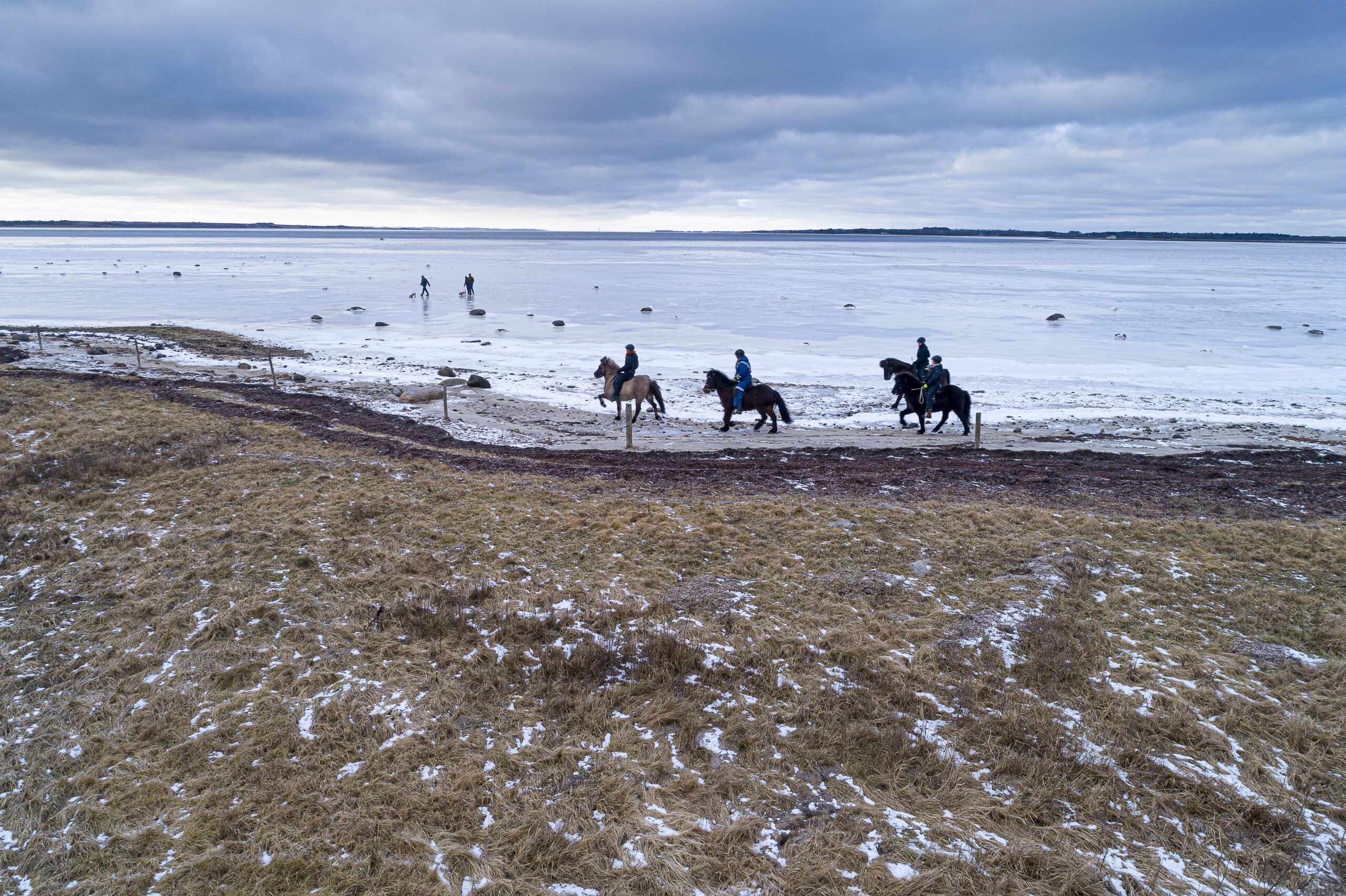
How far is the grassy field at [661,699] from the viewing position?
15.4ft

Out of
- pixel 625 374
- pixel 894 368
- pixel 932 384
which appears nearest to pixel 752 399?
pixel 625 374

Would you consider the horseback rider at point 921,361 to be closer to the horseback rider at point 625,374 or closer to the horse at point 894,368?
the horse at point 894,368

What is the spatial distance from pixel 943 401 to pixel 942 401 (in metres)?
0.01

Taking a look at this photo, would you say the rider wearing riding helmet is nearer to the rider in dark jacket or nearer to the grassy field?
the rider in dark jacket

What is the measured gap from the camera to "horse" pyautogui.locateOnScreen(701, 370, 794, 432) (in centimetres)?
1850

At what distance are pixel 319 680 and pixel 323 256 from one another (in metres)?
137

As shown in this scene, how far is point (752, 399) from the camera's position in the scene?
18562mm

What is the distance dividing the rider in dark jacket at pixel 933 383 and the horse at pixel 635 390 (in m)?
7.28

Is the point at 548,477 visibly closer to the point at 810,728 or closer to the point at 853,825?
the point at 810,728

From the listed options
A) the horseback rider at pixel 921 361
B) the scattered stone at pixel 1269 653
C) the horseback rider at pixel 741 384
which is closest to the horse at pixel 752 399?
the horseback rider at pixel 741 384

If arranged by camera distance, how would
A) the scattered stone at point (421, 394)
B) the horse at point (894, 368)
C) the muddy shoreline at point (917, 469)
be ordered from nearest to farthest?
the muddy shoreline at point (917, 469) < the horse at point (894, 368) < the scattered stone at point (421, 394)

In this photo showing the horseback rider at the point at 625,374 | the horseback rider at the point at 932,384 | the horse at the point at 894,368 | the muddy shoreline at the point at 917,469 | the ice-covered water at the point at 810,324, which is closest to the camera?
the muddy shoreline at the point at 917,469

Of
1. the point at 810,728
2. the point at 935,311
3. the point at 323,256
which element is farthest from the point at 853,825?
the point at 323,256

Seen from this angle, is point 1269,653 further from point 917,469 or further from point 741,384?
point 741,384
